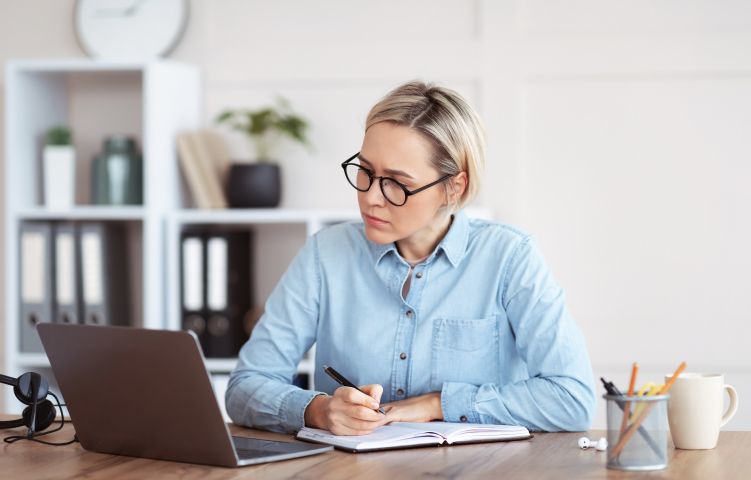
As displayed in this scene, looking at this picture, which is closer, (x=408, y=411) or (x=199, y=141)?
(x=408, y=411)

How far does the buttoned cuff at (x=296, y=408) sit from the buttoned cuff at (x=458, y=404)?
0.21 metres

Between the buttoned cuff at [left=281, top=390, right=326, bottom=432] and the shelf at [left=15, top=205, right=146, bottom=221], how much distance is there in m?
1.60

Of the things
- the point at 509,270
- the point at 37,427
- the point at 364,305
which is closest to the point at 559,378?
the point at 509,270

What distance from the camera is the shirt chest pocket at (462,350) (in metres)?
1.95

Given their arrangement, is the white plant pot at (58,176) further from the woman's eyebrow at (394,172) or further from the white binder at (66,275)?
the woman's eyebrow at (394,172)

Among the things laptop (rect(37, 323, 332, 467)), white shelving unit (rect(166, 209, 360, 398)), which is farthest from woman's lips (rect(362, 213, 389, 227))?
white shelving unit (rect(166, 209, 360, 398))

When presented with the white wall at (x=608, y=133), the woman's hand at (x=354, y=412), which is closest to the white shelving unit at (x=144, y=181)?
the white wall at (x=608, y=133)

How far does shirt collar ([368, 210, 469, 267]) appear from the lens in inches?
78.7

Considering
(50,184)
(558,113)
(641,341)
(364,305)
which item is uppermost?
(558,113)

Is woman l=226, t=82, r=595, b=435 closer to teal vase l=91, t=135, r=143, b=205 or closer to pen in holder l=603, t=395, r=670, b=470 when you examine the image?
pen in holder l=603, t=395, r=670, b=470

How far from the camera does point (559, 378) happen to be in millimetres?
1834

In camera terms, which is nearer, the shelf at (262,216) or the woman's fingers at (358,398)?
the woman's fingers at (358,398)

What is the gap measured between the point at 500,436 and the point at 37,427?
0.77 m

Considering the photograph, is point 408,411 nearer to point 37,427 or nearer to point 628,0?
point 37,427
